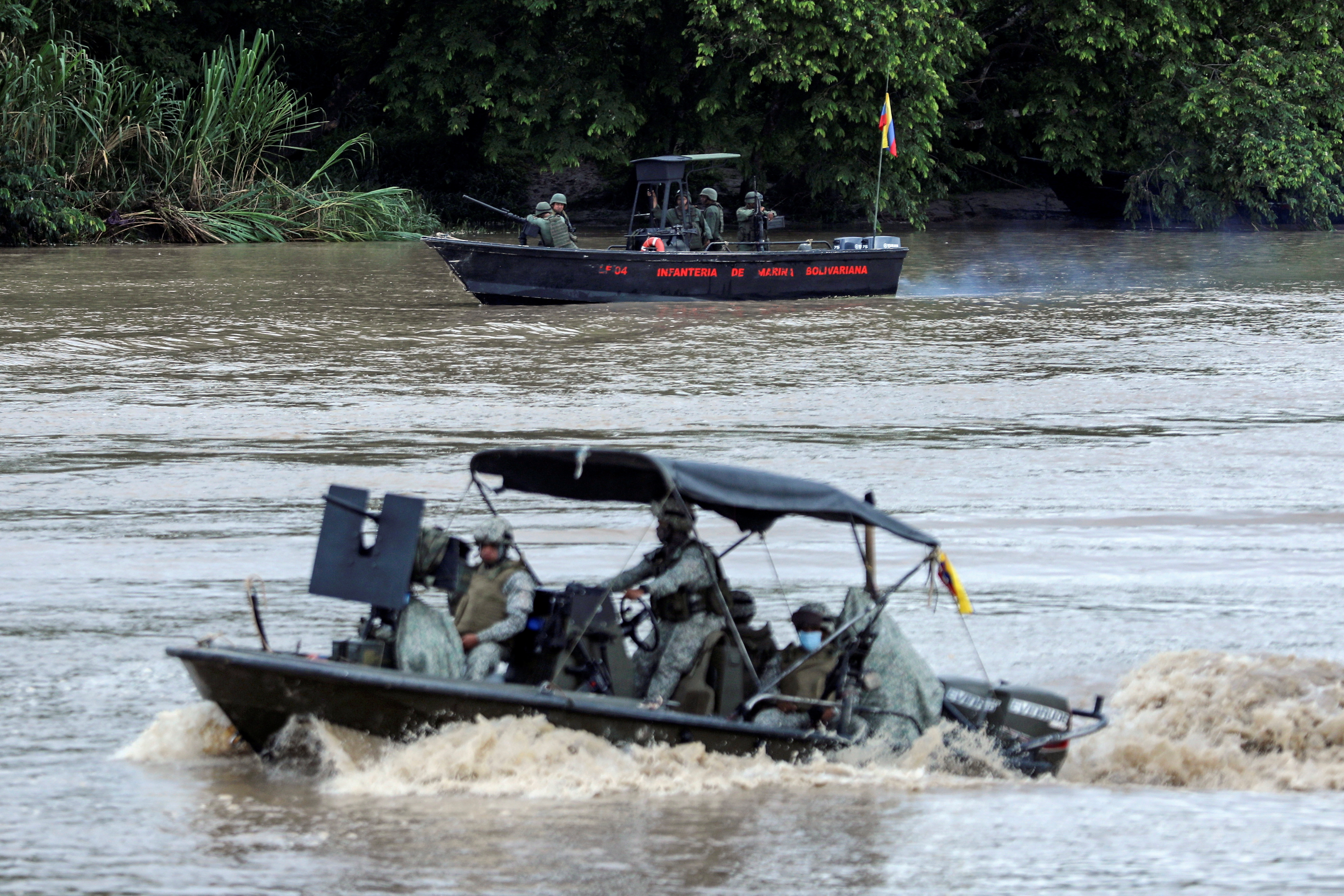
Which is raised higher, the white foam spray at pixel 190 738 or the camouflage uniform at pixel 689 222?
the camouflage uniform at pixel 689 222

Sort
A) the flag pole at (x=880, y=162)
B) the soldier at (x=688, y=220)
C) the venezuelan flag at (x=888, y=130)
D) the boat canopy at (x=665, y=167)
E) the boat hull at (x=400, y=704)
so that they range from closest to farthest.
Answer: the boat hull at (x=400, y=704) → the boat canopy at (x=665, y=167) → the soldier at (x=688, y=220) → the venezuelan flag at (x=888, y=130) → the flag pole at (x=880, y=162)

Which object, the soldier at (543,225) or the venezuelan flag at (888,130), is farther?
the venezuelan flag at (888,130)

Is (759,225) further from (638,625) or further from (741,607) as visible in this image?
(741,607)

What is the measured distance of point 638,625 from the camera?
27.5 ft

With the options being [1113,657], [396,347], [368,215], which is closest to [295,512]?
[1113,657]

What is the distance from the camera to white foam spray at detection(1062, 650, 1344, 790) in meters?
8.02

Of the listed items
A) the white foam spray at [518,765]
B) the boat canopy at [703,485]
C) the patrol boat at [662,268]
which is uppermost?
the patrol boat at [662,268]

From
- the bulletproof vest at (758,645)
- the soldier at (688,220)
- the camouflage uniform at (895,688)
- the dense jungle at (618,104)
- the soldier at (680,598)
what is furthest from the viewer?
the dense jungle at (618,104)

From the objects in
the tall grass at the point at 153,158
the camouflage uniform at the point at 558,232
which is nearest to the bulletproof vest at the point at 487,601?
the camouflage uniform at the point at 558,232

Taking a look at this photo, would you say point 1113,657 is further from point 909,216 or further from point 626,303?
point 909,216

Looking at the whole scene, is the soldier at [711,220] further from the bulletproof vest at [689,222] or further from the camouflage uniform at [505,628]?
the camouflage uniform at [505,628]

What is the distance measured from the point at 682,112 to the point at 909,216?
5974mm

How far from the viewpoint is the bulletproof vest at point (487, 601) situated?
7934mm

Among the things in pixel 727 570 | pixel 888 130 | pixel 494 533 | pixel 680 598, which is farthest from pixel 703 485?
pixel 888 130
